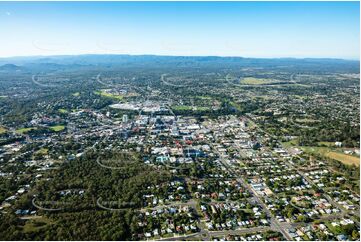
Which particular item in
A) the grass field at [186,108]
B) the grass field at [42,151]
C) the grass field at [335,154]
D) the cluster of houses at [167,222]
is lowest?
the grass field at [42,151]

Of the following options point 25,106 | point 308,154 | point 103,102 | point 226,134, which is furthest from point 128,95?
point 308,154

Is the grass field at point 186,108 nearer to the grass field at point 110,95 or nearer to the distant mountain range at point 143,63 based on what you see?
the grass field at point 110,95

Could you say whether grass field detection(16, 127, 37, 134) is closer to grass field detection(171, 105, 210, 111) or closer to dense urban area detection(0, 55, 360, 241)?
dense urban area detection(0, 55, 360, 241)

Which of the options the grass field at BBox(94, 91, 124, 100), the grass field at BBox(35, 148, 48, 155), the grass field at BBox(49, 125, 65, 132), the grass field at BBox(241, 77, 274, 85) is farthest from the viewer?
the grass field at BBox(241, 77, 274, 85)

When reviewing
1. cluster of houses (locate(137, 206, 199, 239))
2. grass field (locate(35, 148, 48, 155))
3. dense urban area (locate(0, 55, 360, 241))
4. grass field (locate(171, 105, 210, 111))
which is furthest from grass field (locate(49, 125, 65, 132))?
cluster of houses (locate(137, 206, 199, 239))

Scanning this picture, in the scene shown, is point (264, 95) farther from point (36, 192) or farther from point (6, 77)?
point (6, 77)

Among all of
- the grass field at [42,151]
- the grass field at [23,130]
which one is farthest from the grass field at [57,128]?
the grass field at [42,151]

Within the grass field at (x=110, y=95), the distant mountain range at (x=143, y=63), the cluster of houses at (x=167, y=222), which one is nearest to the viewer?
the cluster of houses at (x=167, y=222)

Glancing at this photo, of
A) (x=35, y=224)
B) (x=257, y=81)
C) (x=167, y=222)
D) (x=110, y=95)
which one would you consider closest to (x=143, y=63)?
(x=257, y=81)

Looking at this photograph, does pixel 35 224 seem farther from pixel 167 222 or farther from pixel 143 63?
pixel 143 63
